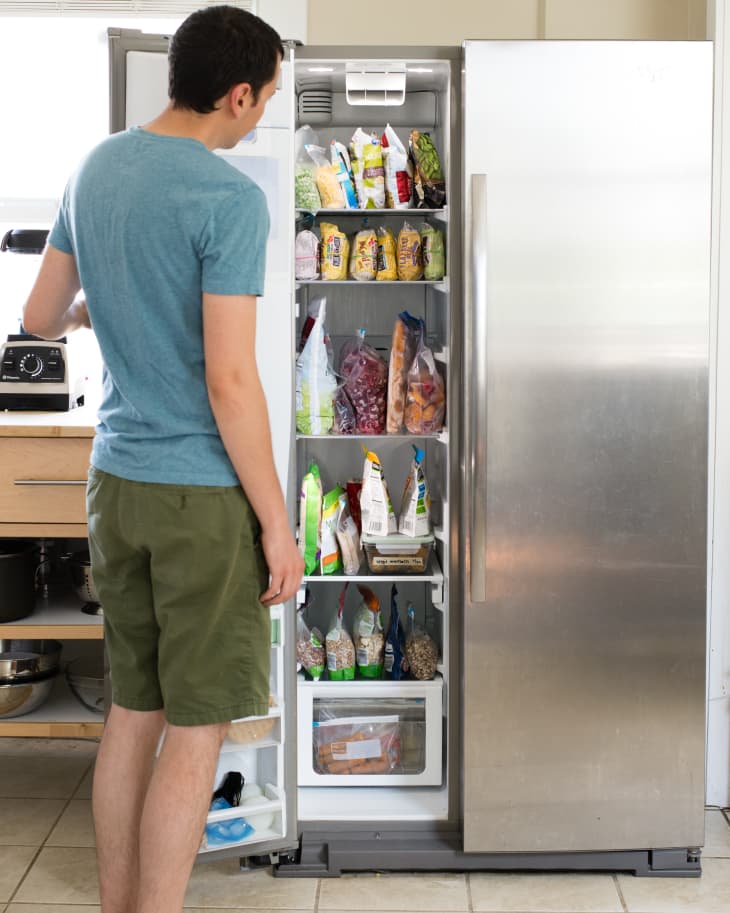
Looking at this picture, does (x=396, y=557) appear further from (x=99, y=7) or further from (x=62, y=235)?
(x=99, y=7)

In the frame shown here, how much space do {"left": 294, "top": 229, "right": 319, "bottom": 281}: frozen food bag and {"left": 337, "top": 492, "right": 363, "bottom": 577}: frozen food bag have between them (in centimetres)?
53

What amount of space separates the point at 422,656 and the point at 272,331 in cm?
84

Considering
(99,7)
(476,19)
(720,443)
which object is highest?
(99,7)

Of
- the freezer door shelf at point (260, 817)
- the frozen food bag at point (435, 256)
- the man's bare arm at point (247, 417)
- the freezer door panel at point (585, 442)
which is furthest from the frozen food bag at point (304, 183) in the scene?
the freezer door shelf at point (260, 817)

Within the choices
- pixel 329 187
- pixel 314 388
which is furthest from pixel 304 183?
pixel 314 388

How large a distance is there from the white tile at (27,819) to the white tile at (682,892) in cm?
134

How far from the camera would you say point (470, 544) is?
216cm

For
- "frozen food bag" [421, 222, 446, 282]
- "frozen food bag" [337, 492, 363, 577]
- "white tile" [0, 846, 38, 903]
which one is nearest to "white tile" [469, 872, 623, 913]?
"frozen food bag" [337, 492, 363, 577]

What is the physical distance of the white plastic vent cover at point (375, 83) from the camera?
2209 millimetres

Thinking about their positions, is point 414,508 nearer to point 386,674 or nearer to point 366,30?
point 386,674

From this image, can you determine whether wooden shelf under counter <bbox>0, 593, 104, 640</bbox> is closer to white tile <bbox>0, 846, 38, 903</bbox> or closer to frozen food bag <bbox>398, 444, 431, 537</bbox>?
white tile <bbox>0, 846, 38, 903</bbox>

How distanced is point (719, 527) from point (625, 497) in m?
0.45

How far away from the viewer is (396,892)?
221cm

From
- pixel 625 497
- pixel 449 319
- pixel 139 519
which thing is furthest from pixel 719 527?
pixel 139 519
